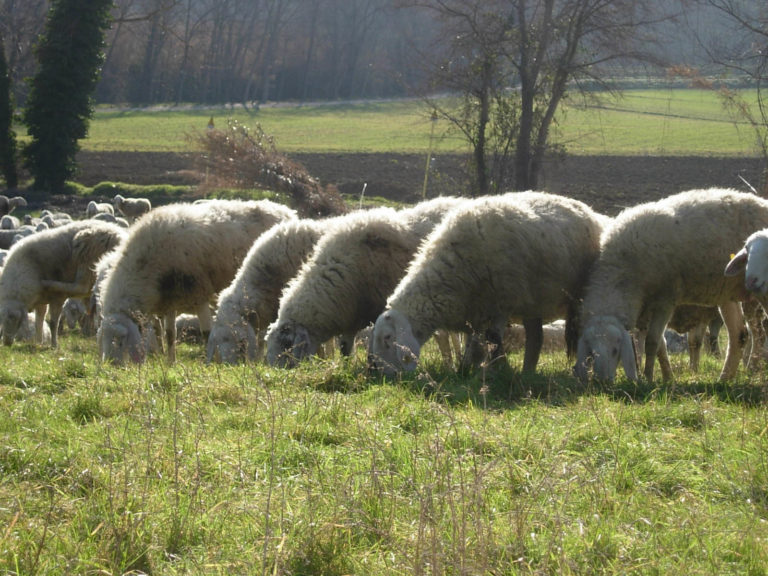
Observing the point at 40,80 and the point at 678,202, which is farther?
the point at 40,80

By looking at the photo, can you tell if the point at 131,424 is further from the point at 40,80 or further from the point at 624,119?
the point at 624,119

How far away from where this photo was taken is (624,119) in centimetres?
5472

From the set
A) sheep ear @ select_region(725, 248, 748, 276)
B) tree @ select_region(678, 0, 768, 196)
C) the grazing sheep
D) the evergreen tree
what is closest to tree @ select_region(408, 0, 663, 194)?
tree @ select_region(678, 0, 768, 196)

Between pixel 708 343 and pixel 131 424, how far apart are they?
29.8 feet

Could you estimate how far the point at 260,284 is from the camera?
9281mm

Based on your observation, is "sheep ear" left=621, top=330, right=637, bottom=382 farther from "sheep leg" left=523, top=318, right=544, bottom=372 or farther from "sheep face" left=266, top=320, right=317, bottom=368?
"sheep face" left=266, top=320, right=317, bottom=368

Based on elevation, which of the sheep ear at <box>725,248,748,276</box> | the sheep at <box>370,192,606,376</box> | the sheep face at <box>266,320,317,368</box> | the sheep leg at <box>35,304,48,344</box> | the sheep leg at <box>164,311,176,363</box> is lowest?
the sheep leg at <box>35,304,48,344</box>

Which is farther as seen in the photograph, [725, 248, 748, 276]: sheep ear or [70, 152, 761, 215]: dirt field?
[70, 152, 761, 215]: dirt field

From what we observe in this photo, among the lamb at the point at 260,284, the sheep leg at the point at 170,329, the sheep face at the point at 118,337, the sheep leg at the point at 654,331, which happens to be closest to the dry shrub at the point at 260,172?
the sheep leg at the point at 170,329

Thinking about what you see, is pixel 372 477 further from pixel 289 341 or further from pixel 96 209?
pixel 96 209

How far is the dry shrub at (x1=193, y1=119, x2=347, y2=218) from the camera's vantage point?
18969 mm

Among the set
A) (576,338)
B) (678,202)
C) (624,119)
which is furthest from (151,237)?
(624,119)

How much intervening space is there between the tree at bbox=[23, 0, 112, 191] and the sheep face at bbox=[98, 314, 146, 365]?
2401 cm

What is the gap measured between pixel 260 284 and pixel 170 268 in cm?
105
